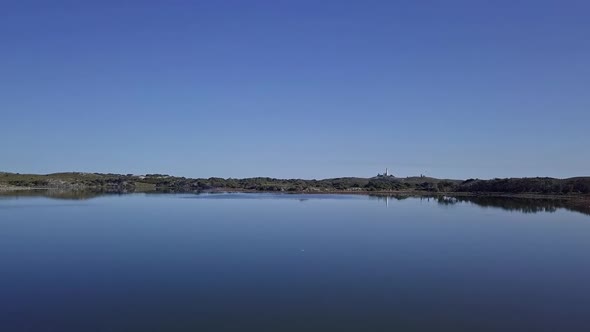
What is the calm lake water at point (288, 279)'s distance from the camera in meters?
9.70

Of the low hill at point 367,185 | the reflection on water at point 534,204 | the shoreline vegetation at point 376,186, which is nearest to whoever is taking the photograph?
the reflection on water at point 534,204

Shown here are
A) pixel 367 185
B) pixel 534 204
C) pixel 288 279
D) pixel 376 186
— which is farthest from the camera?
pixel 367 185

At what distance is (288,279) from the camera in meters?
13.3

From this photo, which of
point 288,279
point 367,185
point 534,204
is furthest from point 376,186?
point 288,279

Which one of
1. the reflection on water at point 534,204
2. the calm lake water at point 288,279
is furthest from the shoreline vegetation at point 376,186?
the calm lake water at point 288,279

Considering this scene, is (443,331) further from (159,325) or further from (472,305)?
(159,325)

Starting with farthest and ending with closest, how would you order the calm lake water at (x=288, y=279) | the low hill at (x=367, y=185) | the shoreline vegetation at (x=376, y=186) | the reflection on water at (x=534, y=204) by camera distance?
the low hill at (x=367, y=185), the shoreline vegetation at (x=376, y=186), the reflection on water at (x=534, y=204), the calm lake water at (x=288, y=279)

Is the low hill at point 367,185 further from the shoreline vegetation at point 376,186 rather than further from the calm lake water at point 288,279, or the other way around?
the calm lake water at point 288,279

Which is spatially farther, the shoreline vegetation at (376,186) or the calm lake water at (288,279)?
the shoreline vegetation at (376,186)

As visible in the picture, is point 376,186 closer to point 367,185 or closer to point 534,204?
point 367,185

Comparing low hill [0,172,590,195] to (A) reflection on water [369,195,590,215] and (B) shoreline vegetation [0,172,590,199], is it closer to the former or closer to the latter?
(B) shoreline vegetation [0,172,590,199]

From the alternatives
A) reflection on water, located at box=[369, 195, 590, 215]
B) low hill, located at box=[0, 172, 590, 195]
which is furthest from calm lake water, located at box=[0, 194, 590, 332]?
low hill, located at box=[0, 172, 590, 195]

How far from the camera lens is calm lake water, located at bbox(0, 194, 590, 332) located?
9.70 meters

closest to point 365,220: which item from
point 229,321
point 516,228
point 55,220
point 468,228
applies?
point 468,228
